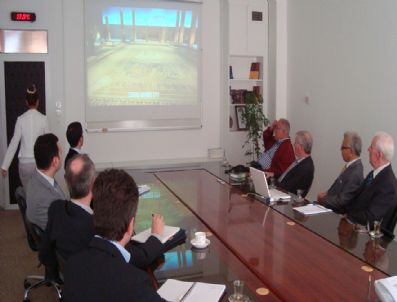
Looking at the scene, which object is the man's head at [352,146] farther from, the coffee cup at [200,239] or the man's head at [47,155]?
the man's head at [47,155]

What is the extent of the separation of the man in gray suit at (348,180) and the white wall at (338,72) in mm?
1130

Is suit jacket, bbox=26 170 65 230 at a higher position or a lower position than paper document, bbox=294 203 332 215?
higher

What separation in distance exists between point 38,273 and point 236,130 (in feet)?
12.1

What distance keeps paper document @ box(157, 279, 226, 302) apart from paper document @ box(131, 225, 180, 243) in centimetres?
46

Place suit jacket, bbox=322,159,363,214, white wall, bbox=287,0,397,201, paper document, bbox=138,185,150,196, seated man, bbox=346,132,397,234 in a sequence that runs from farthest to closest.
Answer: white wall, bbox=287,0,397,201
paper document, bbox=138,185,150,196
suit jacket, bbox=322,159,363,214
seated man, bbox=346,132,397,234

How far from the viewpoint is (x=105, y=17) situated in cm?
559

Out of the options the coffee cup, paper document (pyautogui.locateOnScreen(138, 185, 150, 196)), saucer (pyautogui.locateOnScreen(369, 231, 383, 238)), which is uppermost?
paper document (pyautogui.locateOnScreen(138, 185, 150, 196))

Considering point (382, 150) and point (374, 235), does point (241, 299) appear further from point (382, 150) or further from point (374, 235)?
point (382, 150)

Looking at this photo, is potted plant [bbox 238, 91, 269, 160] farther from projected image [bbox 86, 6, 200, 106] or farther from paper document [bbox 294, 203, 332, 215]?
paper document [bbox 294, 203, 332, 215]

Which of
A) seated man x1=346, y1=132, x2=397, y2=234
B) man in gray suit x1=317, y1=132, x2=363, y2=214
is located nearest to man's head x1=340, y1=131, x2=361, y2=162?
man in gray suit x1=317, y1=132, x2=363, y2=214

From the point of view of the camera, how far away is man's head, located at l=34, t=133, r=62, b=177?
111 inches

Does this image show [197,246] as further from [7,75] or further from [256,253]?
[7,75]

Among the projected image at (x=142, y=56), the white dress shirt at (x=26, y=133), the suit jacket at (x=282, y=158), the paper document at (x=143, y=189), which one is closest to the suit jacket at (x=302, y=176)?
the suit jacket at (x=282, y=158)

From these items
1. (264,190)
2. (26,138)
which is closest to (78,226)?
(264,190)
